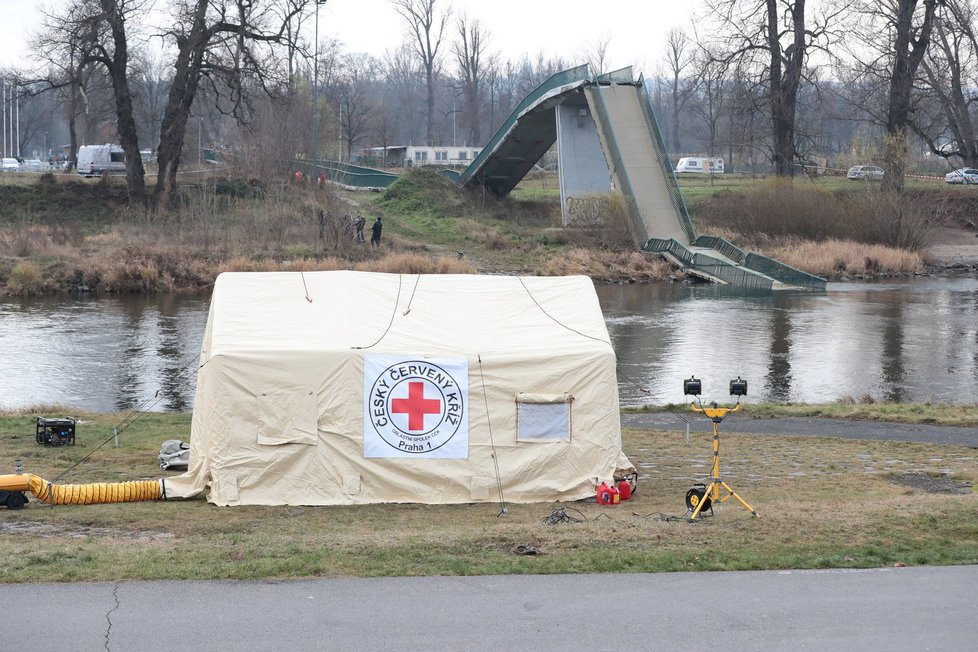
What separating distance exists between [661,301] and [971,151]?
39.1 m

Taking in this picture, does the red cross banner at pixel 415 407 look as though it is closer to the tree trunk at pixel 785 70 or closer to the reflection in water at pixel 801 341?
the reflection in water at pixel 801 341

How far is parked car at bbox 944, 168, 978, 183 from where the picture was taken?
69.5 meters

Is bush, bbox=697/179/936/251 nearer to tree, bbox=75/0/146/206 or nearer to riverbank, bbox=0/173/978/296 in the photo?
Answer: riverbank, bbox=0/173/978/296

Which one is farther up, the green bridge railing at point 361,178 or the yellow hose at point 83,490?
the green bridge railing at point 361,178

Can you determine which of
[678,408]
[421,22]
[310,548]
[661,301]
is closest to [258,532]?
[310,548]

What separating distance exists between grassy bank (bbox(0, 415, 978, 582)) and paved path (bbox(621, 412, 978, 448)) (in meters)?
1.87

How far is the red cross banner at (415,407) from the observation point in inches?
521

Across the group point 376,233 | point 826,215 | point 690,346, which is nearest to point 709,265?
point 826,215

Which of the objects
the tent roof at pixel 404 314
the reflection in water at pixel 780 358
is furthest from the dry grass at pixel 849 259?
the tent roof at pixel 404 314

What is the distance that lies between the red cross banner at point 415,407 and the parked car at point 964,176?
65.0 meters

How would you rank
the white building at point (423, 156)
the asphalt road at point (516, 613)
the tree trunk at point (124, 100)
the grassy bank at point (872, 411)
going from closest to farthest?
the asphalt road at point (516, 613) → the grassy bank at point (872, 411) → the tree trunk at point (124, 100) → the white building at point (423, 156)

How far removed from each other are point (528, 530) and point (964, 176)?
67.0 m

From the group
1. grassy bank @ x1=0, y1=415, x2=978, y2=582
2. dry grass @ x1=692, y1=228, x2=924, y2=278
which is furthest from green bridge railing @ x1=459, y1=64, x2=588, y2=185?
grassy bank @ x1=0, y1=415, x2=978, y2=582

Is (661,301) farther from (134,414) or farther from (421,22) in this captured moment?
(421,22)
